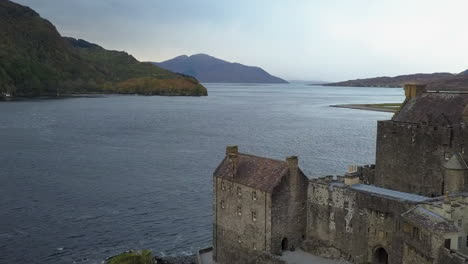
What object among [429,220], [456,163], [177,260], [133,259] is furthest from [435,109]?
[133,259]

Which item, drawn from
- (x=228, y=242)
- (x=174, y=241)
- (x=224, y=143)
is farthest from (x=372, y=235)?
(x=224, y=143)

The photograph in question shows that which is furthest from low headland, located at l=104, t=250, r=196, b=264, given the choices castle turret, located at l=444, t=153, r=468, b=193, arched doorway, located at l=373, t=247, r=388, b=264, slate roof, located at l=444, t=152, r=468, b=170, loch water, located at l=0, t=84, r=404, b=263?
slate roof, located at l=444, t=152, r=468, b=170

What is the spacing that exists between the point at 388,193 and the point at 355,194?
127 inches

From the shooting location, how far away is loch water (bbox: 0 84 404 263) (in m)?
54.9

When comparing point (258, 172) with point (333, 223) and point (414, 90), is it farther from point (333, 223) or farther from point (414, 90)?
point (414, 90)

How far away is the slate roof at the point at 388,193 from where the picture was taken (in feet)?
125

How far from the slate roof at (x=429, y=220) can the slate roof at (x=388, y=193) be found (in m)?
3.32

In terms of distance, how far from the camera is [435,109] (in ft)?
137

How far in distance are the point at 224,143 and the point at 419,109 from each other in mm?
77305

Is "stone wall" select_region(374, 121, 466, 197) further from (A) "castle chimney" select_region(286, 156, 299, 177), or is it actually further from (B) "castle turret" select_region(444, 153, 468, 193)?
(A) "castle chimney" select_region(286, 156, 299, 177)

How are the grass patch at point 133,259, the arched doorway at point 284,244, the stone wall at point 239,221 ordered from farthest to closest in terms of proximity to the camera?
the grass patch at point 133,259
the arched doorway at point 284,244
the stone wall at point 239,221

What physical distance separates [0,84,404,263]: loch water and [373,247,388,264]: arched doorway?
69.2 feet

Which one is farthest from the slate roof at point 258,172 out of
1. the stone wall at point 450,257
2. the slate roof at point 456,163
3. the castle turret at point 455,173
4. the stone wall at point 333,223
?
the stone wall at point 450,257

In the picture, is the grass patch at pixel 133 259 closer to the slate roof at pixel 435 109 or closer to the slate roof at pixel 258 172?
the slate roof at pixel 258 172
